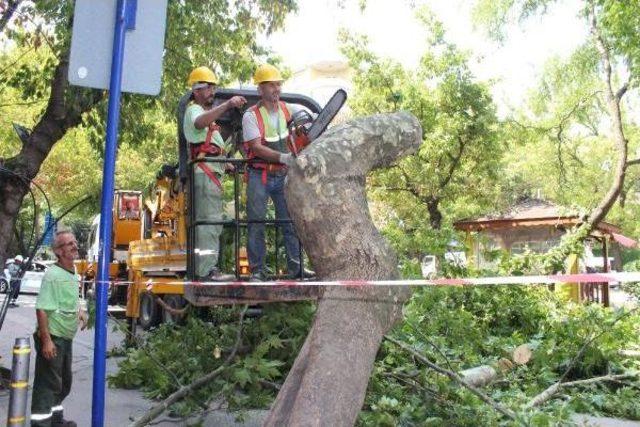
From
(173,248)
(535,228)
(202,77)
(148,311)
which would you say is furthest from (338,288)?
(535,228)

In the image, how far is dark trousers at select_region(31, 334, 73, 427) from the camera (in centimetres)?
505

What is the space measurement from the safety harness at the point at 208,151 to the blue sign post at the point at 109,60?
184 cm

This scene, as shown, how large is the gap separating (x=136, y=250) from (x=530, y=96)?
616 inches

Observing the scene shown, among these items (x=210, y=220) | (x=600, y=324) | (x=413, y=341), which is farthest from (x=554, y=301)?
(x=210, y=220)

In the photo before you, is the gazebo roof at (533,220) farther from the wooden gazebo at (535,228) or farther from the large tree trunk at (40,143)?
the large tree trunk at (40,143)

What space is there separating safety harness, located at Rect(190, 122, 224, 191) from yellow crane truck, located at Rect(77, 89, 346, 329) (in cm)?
15

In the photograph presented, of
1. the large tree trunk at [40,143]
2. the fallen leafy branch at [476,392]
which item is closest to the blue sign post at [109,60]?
the fallen leafy branch at [476,392]

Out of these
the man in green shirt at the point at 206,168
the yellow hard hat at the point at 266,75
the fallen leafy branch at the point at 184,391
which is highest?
the yellow hard hat at the point at 266,75

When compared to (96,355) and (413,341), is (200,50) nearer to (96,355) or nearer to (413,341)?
(413,341)

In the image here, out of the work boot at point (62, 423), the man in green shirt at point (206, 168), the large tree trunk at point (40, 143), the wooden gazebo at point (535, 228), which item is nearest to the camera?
the work boot at point (62, 423)

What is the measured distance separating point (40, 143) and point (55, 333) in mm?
2481

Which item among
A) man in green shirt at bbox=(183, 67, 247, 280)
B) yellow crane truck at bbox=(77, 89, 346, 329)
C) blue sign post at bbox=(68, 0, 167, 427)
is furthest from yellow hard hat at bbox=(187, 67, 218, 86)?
blue sign post at bbox=(68, 0, 167, 427)

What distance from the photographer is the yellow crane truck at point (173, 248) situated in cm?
492

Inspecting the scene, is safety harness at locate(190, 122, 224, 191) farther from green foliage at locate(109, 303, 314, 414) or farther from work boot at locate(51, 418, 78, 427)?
work boot at locate(51, 418, 78, 427)
